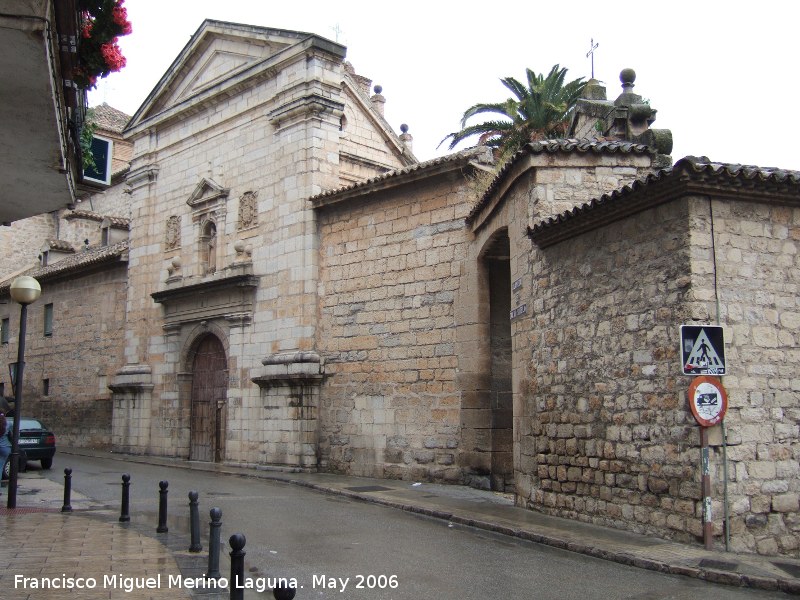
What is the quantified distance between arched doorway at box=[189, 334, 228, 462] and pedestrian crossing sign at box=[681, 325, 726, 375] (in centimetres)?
1437

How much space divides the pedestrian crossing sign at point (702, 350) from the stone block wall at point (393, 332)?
7.27 meters

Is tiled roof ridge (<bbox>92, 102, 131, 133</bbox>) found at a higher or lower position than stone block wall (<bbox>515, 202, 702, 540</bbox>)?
higher

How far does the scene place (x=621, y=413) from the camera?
976 cm

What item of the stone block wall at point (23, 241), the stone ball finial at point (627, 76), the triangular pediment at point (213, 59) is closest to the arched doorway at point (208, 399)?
the triangular pediment at point (213, 59)

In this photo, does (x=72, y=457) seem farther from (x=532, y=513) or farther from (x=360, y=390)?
(x=532, y=513)

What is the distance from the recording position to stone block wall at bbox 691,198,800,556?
28.1ft

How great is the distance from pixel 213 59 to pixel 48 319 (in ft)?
43.4

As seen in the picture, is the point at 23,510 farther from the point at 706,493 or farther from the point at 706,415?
the point at 706,415

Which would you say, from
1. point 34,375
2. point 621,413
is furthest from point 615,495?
point 34,375

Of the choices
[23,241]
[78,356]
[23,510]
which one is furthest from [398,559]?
[23,241]

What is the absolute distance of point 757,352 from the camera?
898 cm

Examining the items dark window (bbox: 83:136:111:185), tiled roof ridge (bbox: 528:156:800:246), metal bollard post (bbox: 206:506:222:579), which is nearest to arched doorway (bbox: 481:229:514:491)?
tiled roof ridge (bbox: 528:156:800:246)

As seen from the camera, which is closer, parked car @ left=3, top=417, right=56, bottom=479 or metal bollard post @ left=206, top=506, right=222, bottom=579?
metal bollard post @ left=206, top=506, right=222, bottom=579

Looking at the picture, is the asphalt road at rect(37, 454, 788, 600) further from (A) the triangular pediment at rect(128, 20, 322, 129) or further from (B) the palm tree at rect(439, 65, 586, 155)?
(B) the palm tree at rect(439, 65, 586, 155)
